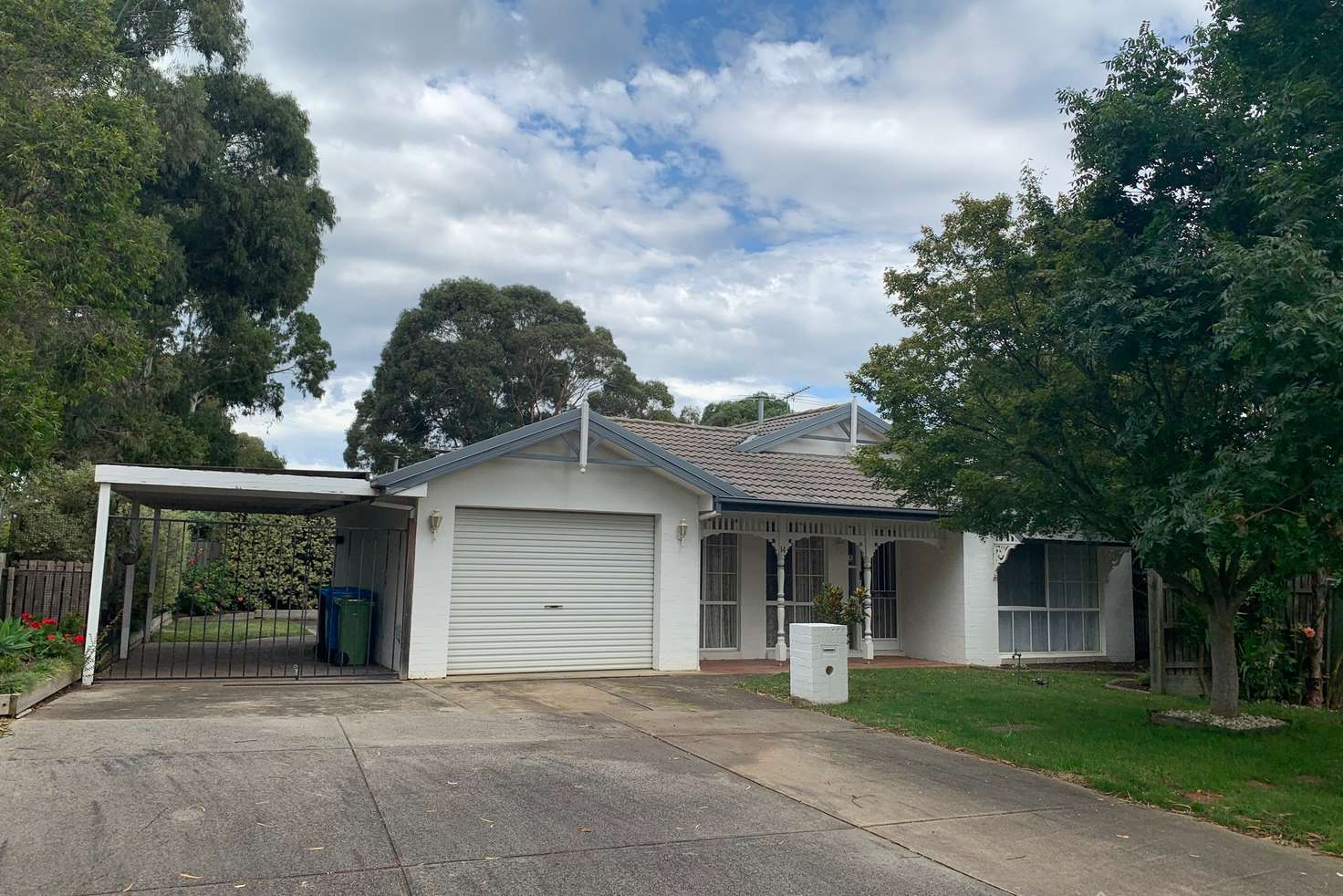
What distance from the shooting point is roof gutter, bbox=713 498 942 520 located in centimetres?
1545

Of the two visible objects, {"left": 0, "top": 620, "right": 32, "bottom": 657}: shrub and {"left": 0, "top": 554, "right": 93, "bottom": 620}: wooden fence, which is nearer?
{"left": 0, "top": 620, "right": 32, "bottom": 657}: shrub

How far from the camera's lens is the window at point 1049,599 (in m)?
18.2

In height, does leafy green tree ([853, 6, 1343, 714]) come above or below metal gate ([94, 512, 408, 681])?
above

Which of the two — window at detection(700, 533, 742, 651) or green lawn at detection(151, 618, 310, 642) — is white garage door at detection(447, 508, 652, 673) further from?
green lawn at detection(151, 618, 310, 642)

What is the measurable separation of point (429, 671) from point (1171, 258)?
398 inches

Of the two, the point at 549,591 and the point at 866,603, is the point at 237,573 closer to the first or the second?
the point at 549,591

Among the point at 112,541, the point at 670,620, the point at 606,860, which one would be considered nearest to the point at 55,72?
the point at 112,541

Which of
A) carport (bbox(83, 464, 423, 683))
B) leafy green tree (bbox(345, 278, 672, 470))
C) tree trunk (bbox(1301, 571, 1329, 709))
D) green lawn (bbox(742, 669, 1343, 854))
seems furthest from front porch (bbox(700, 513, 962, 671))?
leafy green tree (bbox(345, 278, 672, 470))

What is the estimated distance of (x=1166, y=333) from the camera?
8.57 meters

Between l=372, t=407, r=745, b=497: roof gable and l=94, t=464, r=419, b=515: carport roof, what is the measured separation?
1.78ft

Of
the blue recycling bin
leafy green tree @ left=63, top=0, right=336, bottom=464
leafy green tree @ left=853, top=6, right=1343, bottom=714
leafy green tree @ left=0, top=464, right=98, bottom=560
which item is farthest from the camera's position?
leafy green tree @ left=63, top=0, right=336, bottom=464

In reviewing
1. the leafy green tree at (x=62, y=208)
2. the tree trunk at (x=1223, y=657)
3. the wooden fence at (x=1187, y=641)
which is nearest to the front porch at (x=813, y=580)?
the wooden fence at (x=1187, y=641)

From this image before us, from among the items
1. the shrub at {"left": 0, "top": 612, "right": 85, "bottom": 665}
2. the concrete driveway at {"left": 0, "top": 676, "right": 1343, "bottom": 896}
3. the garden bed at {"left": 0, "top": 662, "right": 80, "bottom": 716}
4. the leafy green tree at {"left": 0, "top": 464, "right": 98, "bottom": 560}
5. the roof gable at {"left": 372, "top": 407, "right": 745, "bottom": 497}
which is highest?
the roof gable at {"left": 372, "top": 407, "right": 745, "bottom": 497}

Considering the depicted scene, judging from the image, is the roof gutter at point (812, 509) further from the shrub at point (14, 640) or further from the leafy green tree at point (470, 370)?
the leafy green tree at point (470, 370)
